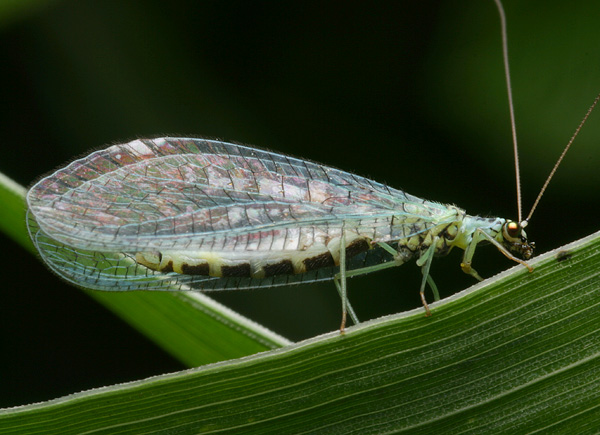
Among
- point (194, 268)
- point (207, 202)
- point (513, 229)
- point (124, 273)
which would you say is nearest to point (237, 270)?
point (194, 268)

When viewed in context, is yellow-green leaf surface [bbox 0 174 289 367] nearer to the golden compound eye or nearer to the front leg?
the front leg

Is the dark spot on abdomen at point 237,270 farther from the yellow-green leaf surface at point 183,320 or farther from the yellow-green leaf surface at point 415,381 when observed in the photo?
the yellow-green leaf surface at point 415,381

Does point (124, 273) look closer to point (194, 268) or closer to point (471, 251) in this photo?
point (194, 268)

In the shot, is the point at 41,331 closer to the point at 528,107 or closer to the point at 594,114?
the point at 528,107

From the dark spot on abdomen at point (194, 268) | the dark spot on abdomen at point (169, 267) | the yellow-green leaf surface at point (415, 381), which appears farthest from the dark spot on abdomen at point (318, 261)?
the yellow-green leaf surface at point (415, 381)

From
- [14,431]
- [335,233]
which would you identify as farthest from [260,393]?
[335,233]
